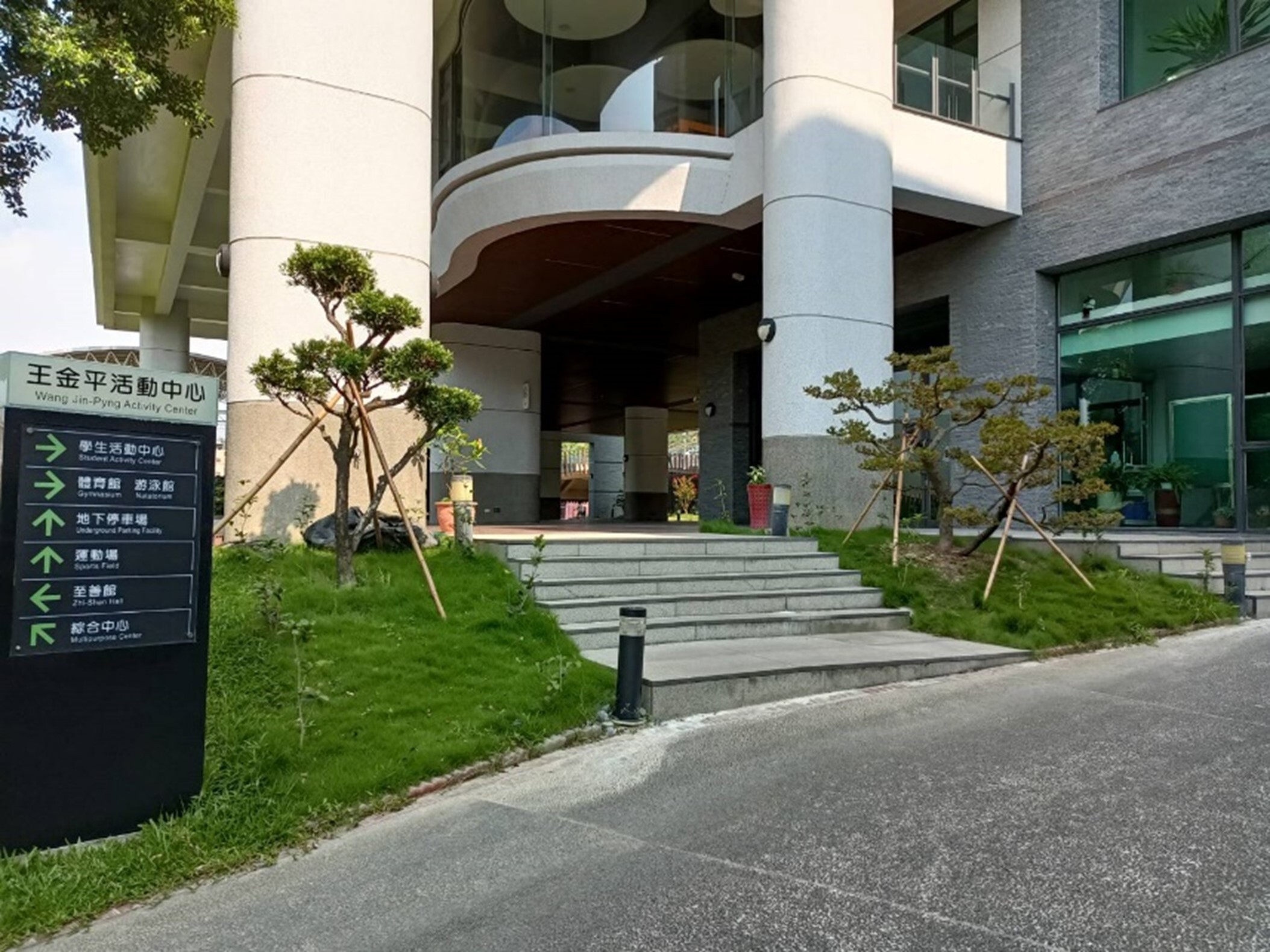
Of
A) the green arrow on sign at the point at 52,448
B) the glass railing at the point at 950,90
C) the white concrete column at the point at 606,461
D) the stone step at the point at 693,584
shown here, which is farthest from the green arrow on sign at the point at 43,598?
the white concrete column at the point at 606,461

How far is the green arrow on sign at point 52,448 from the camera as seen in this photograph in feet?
13.2

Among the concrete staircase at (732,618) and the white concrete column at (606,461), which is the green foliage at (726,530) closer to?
the concrete staircase at (732,618)

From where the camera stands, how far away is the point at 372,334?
26.0 ft

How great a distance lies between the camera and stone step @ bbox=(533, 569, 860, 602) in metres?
8.20

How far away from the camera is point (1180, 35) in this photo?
514 inches

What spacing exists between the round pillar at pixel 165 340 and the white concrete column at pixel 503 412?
11659 millimetres

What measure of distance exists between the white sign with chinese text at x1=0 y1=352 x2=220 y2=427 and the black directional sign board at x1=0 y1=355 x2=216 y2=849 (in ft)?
0.06

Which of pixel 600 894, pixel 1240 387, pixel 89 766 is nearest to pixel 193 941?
pixel 89 766

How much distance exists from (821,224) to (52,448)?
33.0 ft

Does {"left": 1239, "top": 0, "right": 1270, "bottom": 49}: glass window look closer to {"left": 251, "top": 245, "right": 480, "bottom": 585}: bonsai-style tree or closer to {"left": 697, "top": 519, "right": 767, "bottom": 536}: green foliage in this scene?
{"left": 697, "top": 519, "right": 767, "bottom": 536}: green foliage

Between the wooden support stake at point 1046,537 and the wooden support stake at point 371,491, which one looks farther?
the wooden support stake at point 1046,537

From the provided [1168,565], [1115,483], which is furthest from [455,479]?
[1115,483]

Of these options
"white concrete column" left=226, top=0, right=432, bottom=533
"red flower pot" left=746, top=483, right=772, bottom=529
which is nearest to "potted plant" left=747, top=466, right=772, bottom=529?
"red flower pot" left=746, top=483, right=772, bottom=529

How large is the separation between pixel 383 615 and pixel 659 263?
431 inches
